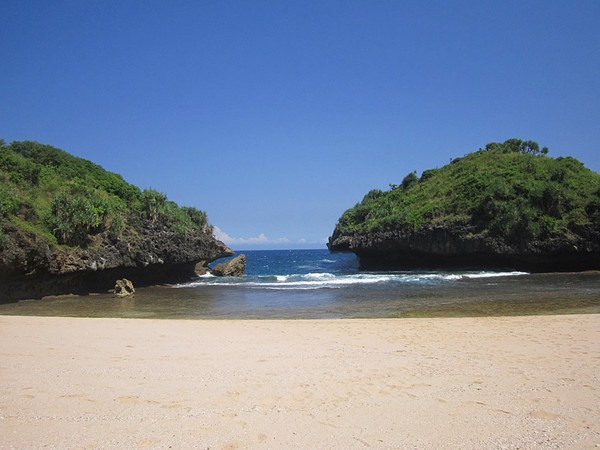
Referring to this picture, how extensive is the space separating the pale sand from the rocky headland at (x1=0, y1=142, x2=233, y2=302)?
14.3 meters

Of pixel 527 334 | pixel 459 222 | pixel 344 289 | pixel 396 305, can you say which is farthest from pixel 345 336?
pixel 459 222

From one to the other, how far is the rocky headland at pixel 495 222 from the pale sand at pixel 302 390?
3236 centimetres

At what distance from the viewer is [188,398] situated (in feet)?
21.0

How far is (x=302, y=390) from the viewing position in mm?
6887

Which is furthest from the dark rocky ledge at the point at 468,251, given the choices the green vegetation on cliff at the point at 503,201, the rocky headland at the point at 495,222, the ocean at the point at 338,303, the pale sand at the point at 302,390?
the pale sand at the point at 302,390

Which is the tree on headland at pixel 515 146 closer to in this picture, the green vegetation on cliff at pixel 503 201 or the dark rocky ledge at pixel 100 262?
the green vegetation on cliff at pixel 503 201

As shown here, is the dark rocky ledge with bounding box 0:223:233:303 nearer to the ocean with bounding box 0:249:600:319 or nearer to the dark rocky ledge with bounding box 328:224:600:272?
the ocean with bounding box 0:249:600:319

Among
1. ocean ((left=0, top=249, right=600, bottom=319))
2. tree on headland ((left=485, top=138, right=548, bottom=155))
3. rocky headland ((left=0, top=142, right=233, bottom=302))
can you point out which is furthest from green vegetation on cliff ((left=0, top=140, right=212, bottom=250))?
tree on headland ((left=485, top=138, right=548, bottom=155))

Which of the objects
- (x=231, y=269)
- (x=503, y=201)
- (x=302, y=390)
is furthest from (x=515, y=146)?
(x=302, y=390)

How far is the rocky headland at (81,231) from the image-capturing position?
24.3 metres

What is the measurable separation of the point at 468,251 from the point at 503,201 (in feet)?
21.4

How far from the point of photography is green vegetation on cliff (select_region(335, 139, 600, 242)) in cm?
4103

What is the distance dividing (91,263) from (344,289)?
17639 millimetres

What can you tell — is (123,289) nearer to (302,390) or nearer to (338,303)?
(338,303)
